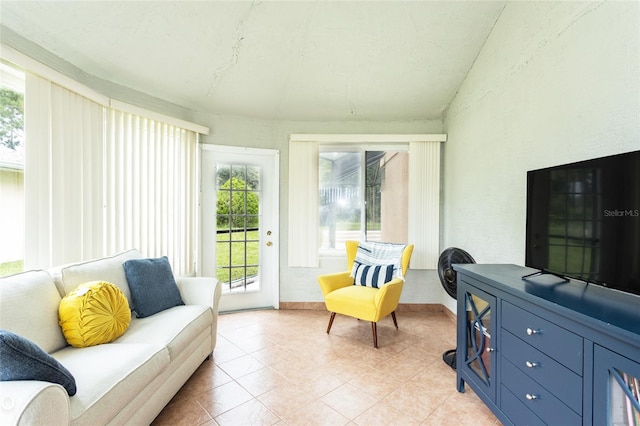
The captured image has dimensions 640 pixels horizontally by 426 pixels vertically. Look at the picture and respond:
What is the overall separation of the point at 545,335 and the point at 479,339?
0.57 m

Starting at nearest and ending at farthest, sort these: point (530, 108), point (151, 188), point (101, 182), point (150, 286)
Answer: point (530, 108) < point (150, 286) < point (101, 182) < point (151, 188)

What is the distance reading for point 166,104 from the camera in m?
2.92

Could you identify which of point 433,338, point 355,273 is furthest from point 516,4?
point 433,338

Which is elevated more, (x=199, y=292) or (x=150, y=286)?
(x=150, y=286)

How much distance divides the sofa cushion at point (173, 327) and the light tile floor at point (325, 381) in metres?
0.38

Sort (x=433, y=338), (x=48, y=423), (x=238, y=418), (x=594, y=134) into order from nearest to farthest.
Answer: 1. (x=48, y=423)
2. (x=594, y=134)
3. (x=238, y=418)
4. (x=433, y=338)

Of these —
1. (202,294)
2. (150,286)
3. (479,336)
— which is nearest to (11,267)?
(150,286)

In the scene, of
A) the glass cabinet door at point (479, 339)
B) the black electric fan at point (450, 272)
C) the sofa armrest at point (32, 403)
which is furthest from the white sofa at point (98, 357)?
the black electric fan at point (450, 272)

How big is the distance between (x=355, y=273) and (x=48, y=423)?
7.94 feet

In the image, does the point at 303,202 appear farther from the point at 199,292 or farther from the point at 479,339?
the point at 479,339

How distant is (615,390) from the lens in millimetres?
954

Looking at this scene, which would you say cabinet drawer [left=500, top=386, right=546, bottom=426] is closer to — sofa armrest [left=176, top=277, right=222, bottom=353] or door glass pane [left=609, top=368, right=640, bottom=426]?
door glass pane [left=609, top=368, right=640, bottom=426]

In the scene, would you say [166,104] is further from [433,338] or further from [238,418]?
[433,338]

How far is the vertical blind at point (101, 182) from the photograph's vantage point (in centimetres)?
191
